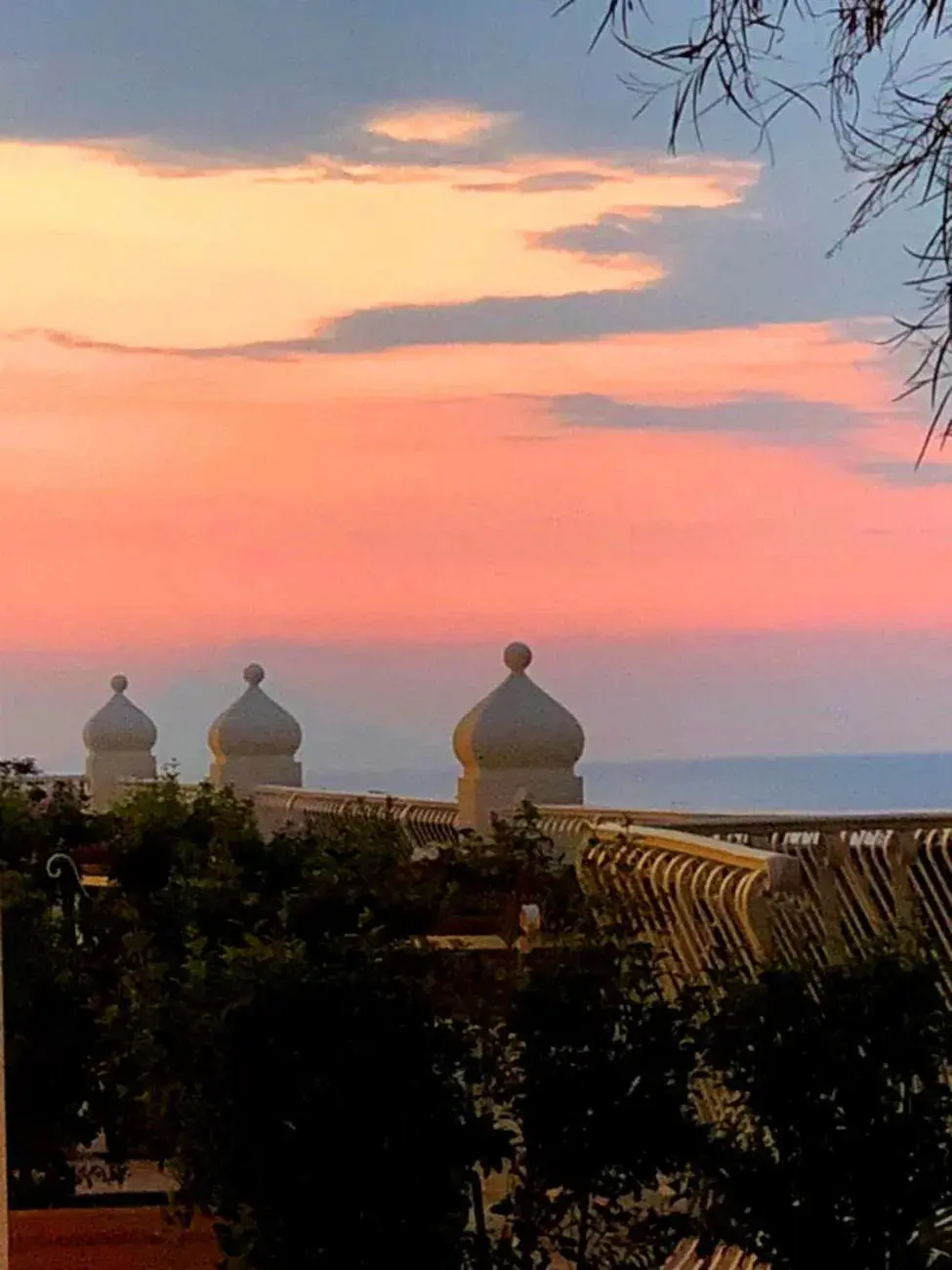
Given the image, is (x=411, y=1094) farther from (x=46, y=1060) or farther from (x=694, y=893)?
(x=46, y=1060)

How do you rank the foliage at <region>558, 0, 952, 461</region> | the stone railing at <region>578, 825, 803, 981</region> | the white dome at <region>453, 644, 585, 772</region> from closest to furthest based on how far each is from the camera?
the foliage at <region>558, 0, 952, 461</region>, the stone railing at <region>578, 825, 803, 981</region>, the white dome at <region>453, 644, 585, 772</region>

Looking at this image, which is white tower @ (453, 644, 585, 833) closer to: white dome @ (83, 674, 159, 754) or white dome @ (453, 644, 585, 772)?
white dome @ (453, 644, 585, 772)

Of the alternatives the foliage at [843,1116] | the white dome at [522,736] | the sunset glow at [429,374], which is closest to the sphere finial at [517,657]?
the white dome at [522,736]

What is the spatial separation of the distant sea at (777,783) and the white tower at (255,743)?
2830mm

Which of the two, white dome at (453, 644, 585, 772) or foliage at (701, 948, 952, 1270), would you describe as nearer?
foliage at (701, 948, 952, 1270)

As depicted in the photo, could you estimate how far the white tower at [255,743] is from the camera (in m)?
9.16

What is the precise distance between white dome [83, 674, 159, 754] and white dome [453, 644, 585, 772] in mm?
4620

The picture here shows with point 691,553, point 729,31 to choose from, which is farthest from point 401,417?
point 729,31

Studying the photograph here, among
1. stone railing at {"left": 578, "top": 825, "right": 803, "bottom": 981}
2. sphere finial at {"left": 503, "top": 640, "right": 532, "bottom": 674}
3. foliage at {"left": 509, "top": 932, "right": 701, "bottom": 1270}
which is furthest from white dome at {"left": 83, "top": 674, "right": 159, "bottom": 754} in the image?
foliage at {"left": 509, "top": 932, "right": 701, "bottom": 1270}

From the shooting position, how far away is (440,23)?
3.74 metres

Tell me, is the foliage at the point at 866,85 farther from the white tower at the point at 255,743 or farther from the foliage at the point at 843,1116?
the white tower at the point at 255,743

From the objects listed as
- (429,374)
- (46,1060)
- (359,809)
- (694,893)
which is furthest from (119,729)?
(694,893)

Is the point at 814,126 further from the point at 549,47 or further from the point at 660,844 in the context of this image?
the point at 660,844

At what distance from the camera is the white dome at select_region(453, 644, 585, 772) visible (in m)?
6.18
